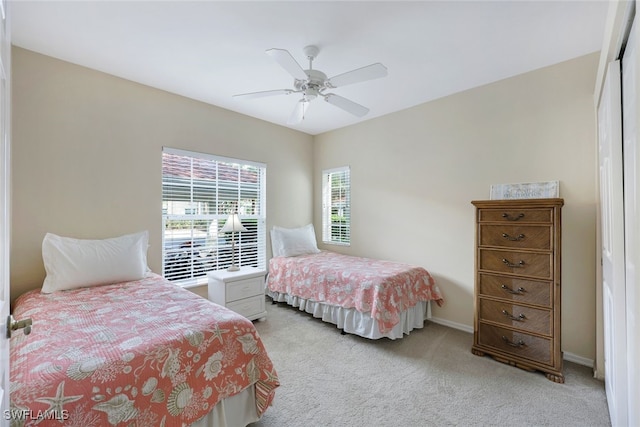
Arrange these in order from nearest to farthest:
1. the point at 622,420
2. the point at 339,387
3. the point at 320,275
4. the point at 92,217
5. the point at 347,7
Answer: the point at 622,420
the point at 347,7
the point at 339,387
the point at 92,217
the point at 320,275

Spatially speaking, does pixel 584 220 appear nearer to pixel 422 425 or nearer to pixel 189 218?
pixel 422 425

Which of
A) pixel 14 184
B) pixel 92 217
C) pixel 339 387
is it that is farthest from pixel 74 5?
pixel 339 387

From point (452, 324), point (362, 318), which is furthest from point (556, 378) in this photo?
point (362, 318)

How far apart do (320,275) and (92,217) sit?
235 cm

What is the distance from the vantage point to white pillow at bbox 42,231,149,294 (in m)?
2.24

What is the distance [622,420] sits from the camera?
55.5 inches

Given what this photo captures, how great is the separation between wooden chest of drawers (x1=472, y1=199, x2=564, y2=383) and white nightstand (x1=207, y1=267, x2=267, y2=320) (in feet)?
7.37

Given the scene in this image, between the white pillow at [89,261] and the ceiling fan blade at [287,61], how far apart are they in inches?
83.6

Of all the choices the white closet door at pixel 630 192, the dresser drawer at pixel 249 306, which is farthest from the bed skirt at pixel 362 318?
the white closet door at pixel 630 192

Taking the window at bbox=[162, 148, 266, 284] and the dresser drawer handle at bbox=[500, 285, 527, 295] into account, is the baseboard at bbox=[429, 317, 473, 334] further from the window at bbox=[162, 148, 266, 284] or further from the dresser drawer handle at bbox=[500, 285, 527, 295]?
the window at bbox=[162, 148, 266, 284]

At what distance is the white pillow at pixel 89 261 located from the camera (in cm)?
224

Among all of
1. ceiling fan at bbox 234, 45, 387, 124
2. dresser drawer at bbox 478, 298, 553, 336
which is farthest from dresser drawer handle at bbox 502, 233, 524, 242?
ceiling fan at bbox 234, 45, 387, 124

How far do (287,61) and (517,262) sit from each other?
7.76 ft

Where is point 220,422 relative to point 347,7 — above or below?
below
